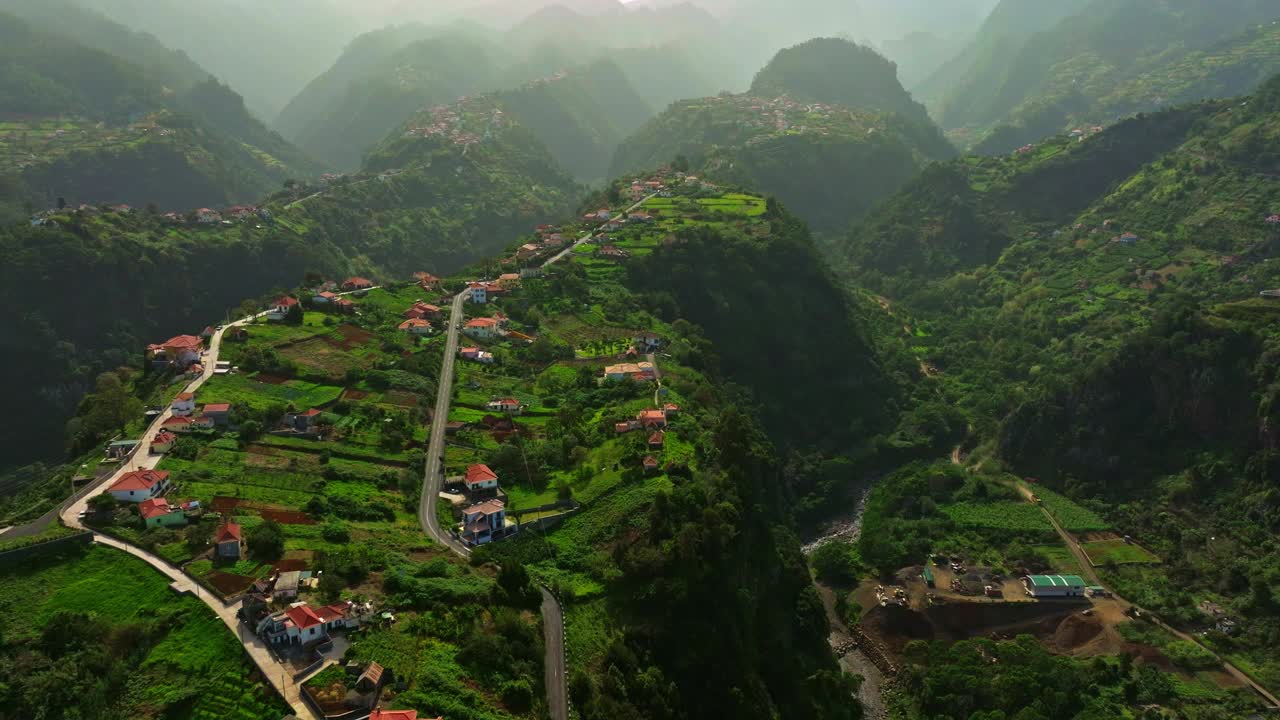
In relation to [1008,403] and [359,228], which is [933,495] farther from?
[359,228]

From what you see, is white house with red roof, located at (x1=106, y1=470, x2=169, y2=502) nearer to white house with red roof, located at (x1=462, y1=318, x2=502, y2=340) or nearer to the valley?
the valley

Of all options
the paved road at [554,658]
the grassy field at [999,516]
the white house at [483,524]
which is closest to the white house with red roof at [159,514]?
the white house at [483,524]

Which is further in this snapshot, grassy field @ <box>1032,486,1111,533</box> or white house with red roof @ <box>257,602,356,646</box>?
grassy field @ <box>1032,486,1111,533</box>

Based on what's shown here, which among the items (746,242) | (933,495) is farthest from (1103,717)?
(746,242)

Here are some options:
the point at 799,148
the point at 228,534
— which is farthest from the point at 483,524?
the point at 799,148

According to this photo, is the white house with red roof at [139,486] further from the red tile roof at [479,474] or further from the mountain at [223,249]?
the mountain at [223,249]

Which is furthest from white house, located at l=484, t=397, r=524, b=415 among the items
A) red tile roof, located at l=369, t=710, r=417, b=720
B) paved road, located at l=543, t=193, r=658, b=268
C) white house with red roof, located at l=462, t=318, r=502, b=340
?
paved road, located at l=543, t=193, r=658, b=268

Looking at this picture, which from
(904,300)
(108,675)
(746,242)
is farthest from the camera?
(904,300)

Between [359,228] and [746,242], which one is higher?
[359,228]
